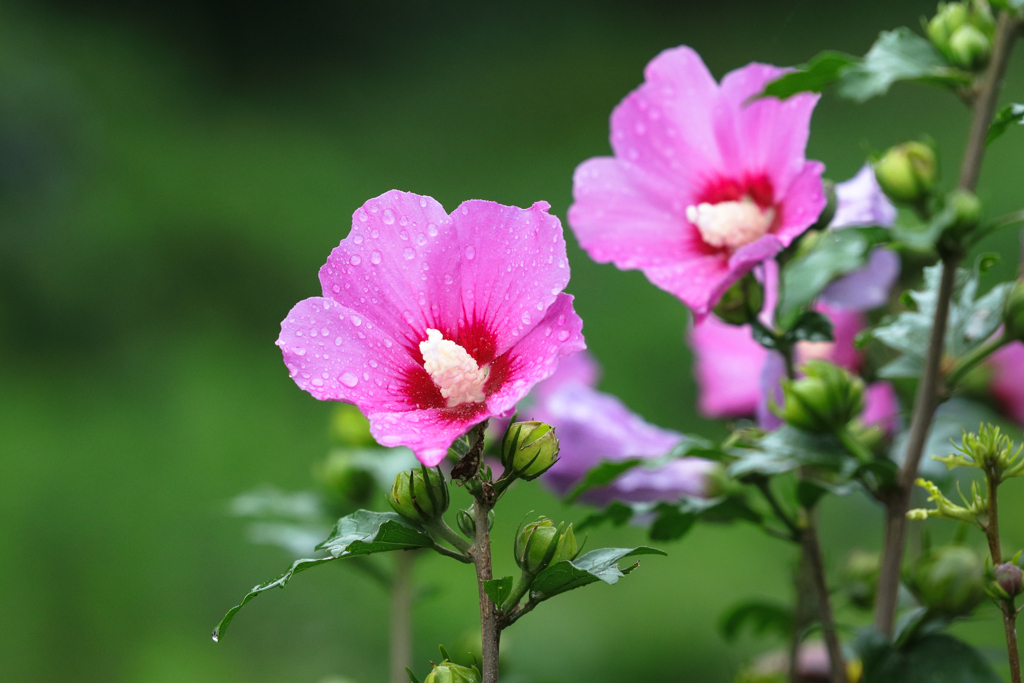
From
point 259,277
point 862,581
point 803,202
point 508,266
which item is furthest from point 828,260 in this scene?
point 259,277

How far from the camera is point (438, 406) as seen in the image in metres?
0.31

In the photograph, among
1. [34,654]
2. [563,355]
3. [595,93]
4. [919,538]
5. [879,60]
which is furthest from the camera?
[595,93]

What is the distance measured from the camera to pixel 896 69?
38 cm

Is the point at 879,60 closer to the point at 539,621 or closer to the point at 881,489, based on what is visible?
the point at 881,489

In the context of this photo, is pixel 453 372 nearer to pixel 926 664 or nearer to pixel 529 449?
pixel 529 449

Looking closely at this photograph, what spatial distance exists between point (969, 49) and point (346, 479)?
359mm

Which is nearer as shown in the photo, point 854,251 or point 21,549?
point 854,251

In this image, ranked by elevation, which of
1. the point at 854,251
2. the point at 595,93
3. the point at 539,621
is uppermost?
the point at 854,251

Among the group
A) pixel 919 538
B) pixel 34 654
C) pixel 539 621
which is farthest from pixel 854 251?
pixel 34 654

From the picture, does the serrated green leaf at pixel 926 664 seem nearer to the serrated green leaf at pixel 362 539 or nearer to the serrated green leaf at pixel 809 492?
the serrated green leaf at pixel 809 492

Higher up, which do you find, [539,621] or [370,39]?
[370,39]

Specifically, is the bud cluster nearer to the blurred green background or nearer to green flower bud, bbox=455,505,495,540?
green flower bud, bbox=455,505,495,540

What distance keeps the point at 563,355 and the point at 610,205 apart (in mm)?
166

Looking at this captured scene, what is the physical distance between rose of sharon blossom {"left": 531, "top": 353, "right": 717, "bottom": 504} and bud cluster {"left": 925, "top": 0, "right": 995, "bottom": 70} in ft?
0.69
